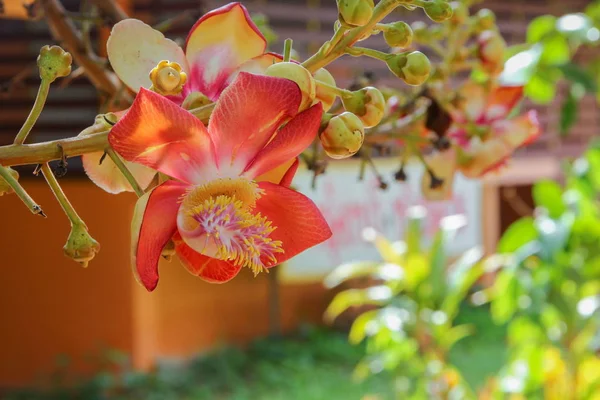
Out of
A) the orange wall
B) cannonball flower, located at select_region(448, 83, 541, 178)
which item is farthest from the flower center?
the orange wall

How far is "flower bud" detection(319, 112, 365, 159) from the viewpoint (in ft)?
0.83

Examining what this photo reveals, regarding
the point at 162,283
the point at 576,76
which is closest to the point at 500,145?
the point at 576,76

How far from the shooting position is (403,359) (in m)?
1.84

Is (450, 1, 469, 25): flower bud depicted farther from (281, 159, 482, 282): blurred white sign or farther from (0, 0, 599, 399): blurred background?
(281, 159, 482, 282): blurred white sign

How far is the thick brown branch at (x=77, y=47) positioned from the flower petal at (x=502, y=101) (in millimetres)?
241

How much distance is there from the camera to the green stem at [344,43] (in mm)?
256

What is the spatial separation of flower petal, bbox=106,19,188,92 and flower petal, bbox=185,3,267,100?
2 cm

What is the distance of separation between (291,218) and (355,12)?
0.23 feet

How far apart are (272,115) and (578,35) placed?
961mm

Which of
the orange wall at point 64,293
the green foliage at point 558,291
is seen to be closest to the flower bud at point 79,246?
the green foliage at point 558,291

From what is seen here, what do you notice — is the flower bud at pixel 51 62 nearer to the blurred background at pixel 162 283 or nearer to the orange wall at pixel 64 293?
the blurred background at pixel 162 283

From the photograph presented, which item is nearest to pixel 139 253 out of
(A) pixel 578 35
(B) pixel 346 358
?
(A) pixel 578 35

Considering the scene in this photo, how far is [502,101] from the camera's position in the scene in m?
0.54

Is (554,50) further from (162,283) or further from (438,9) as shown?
(162,283)
